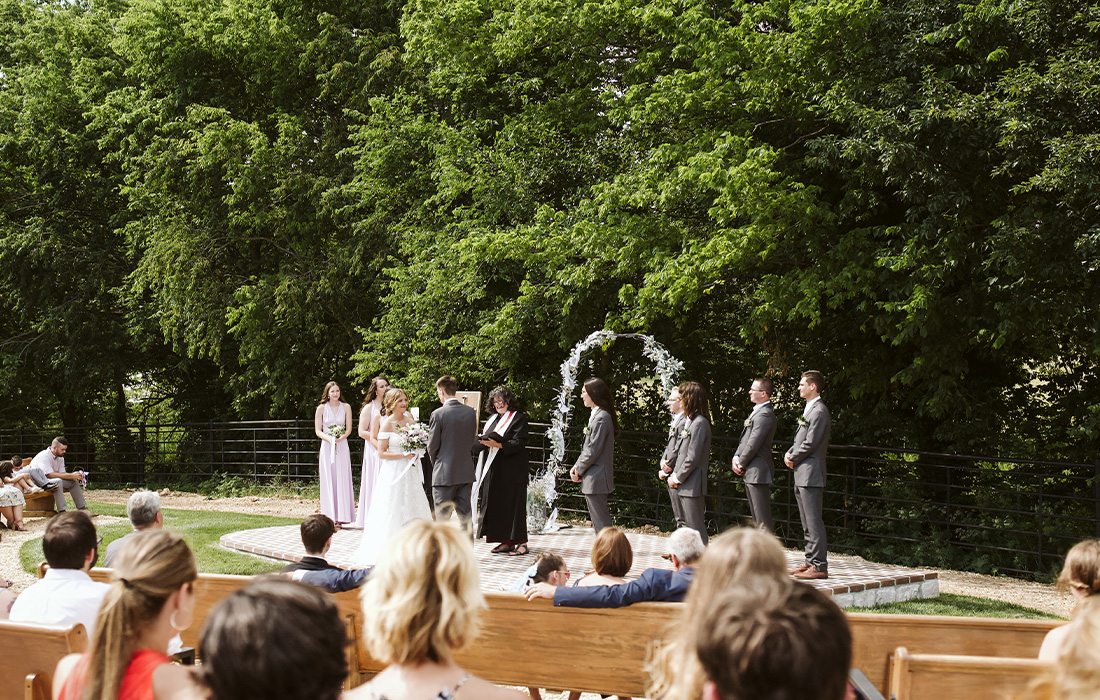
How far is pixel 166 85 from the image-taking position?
81.7 feet

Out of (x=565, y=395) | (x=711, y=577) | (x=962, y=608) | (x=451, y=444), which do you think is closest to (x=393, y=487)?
(x=451, y=444)

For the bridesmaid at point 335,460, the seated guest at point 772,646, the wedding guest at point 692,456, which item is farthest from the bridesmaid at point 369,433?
the seated guest at point 772,646

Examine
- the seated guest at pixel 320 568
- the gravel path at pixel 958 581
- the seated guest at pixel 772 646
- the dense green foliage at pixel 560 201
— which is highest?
the dense green foliage at pixel 560 201

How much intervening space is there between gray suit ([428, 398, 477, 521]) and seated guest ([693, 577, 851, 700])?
9325mm

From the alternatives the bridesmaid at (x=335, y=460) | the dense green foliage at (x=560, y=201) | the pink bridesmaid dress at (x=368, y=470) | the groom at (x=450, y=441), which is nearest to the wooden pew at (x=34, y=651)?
the groom at (x=450, y=441)

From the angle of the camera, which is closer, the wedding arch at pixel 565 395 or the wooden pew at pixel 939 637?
the wooden pew at pixel 939 637

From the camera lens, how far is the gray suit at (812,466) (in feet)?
33.5

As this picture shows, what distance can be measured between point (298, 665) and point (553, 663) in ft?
10.4

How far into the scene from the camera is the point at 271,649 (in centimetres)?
236

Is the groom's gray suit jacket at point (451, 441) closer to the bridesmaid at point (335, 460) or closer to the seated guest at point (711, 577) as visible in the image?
the bridesmaid at point (335, 460)

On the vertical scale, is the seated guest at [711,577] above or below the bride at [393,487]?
above

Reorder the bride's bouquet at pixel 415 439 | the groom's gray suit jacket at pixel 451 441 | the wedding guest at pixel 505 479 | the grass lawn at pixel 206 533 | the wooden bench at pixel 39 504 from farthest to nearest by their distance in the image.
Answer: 1. the wooden bench at pixel 39 504
2. the bride's bouquet at pixel 415 439
3. the wedding guest at pixel 505 479
4. the grass lawn at pixel 206 533
5. the groom's gray suit jacket at pixel 451 441

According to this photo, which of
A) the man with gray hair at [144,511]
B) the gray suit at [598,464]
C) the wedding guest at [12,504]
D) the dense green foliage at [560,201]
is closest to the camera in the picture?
the man with gray hair at [144,511]

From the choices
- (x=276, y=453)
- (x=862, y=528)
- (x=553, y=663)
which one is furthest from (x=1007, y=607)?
(x=276, y=453)
